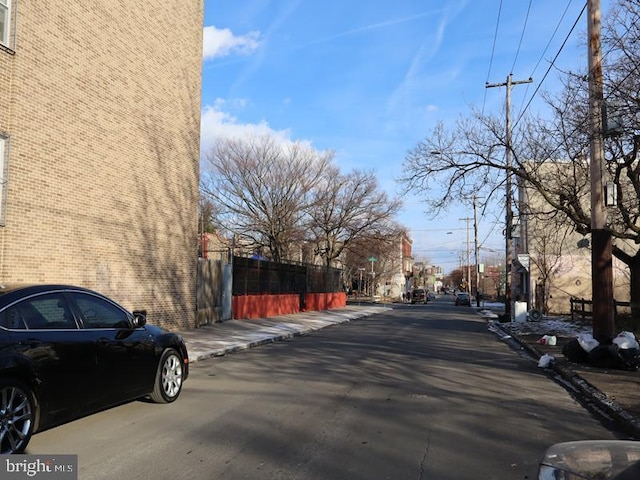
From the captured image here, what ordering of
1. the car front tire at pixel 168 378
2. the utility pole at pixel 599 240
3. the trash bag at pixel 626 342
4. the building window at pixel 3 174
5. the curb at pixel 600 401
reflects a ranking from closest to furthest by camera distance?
1. the curb at pixel 600 401
2. the car front tire at pixel 168 378
3. the trash bag at pixel 626 342
4. the building window at pixel 3 174
5. the utility pole at pixel 599 240

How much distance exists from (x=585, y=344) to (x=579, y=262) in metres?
30.6

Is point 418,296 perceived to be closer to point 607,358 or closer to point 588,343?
point 588,343

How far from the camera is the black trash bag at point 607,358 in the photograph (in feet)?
34.3

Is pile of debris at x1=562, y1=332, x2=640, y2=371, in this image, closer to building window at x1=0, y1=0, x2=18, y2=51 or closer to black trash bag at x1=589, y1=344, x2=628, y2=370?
black trash bag at x1=589, y1=344, x2=628, y2=370

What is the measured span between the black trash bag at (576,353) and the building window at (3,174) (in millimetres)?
12020

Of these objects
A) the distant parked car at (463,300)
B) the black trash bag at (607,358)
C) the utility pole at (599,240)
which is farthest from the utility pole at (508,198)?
the distant parked car at (463,300)

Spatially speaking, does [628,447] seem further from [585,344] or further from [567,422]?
[585,344]

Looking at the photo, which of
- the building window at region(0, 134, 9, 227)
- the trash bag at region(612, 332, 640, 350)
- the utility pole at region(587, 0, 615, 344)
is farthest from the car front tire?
the utility pole at region(587, 0, 615, 344)

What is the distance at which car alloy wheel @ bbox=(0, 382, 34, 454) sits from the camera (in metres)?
4.93

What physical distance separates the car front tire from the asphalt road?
0.49ft

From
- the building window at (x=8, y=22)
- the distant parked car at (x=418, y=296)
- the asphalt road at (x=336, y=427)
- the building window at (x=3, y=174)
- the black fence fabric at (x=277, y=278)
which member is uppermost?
the building window at (x=8, y=22)

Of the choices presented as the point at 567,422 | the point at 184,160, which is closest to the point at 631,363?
the point at 567,422

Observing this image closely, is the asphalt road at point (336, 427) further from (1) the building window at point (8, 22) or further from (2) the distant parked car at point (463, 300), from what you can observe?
(2) the distant parked car at point (463, 300)

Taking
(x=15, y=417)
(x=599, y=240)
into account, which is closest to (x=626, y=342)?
(x=599, y=240)
